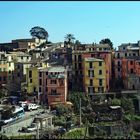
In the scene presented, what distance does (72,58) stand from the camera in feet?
111

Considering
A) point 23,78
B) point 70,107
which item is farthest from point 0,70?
point 70,107

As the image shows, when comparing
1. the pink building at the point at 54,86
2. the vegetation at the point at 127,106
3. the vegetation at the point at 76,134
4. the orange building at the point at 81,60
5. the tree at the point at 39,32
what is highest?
the tree at the point at 39,32

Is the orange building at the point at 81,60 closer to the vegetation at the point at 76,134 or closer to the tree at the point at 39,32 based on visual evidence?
the vegetation at the point at 76,134

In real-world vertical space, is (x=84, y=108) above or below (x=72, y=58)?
below

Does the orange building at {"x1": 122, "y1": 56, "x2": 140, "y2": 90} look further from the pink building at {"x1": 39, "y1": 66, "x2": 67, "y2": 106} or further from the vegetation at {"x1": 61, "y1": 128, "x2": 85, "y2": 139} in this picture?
the vegetation at {"x1": 61, "y1": 128, "x2": 85, "y2": 139}

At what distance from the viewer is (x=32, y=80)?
32.0 meters

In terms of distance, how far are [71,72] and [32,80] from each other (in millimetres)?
3378

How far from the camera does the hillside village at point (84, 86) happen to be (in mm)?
27469

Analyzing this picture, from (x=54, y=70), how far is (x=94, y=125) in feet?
19.9

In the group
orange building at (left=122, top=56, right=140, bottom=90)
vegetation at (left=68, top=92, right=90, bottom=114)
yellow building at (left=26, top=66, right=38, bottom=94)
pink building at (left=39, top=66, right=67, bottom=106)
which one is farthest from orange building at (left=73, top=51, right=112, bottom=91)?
yellow building at (left=26, top=66, right=38, bottom=94)

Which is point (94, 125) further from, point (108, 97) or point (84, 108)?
point (108, 97)

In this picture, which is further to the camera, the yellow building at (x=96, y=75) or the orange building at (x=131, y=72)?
the orange building at (x=131, y=72)

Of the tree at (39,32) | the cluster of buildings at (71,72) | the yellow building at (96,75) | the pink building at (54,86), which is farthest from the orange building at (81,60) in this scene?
the tree at (39,32)

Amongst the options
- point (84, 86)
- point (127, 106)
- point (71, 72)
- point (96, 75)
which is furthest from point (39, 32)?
point (127, 106)
